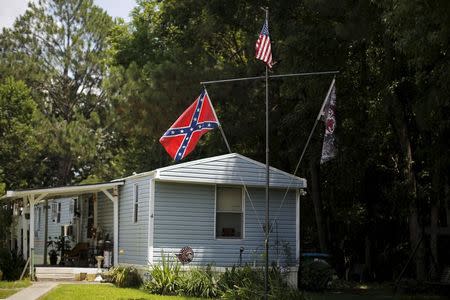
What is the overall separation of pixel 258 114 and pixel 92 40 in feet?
76.7

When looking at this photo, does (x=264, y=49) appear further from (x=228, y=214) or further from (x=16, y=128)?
(x=16, y=128)

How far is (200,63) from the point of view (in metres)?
26.4

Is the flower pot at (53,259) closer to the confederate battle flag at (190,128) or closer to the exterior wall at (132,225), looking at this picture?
the exterior wall at (132,225)

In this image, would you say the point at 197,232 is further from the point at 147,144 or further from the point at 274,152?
the point at 147,144

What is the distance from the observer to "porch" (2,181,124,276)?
19391mm

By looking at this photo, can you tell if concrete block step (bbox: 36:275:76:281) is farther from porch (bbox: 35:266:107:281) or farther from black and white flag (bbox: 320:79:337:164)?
black and white flag (bbox: 320:79:337:164)

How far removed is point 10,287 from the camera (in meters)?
16.3

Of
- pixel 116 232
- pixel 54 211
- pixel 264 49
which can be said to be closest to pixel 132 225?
pixel 116 232

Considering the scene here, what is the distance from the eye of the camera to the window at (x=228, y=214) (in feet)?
59.1

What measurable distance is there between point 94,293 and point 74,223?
1006 centimetres

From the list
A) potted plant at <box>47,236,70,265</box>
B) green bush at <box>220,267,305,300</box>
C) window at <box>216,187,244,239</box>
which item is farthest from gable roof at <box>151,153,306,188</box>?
potted plant at <box>47,236,70,265</box>

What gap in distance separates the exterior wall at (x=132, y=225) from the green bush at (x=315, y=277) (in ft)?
14.3

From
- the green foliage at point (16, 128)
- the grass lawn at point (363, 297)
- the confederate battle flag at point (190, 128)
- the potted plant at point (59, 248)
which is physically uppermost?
the green foliage at point (16, 128)

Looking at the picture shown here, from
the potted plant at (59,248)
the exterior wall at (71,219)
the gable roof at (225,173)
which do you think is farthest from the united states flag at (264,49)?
the potted plant at (59,248)
